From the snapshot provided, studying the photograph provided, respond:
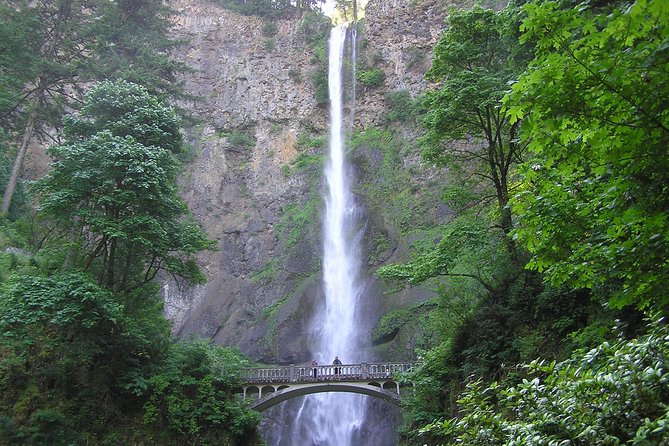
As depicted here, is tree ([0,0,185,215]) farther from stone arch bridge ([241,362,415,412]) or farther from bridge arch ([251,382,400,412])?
bridge arch ([251,382,400,412])

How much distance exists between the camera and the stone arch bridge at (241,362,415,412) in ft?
70.4

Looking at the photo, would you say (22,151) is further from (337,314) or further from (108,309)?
(337,314)

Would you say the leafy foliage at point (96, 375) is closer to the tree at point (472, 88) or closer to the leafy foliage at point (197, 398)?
the leafy foliage at point (197, 398)

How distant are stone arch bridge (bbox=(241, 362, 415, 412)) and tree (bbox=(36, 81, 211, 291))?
6287 mm

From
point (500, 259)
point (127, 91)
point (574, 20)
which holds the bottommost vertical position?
point (574, 20)

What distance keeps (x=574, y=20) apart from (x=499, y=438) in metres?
3.69

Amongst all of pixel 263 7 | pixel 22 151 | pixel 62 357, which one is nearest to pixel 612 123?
pixel 62 357

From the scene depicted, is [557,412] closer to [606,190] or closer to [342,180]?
[606,190]

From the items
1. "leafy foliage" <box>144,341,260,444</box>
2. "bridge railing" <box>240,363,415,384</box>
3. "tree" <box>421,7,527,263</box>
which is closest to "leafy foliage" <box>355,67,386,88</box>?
"bridge railing" <box>240,363,415,384</box>

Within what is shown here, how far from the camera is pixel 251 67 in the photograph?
144 ft

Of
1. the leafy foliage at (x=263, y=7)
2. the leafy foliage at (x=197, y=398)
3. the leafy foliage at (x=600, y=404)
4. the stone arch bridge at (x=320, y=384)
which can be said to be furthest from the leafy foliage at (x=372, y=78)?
the leafy foliage at (x=600, y=404)

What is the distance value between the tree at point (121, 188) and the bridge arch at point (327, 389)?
261 inches

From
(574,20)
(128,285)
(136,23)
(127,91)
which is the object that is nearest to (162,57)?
(136,23)

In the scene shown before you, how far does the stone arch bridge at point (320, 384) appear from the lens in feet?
70.4
